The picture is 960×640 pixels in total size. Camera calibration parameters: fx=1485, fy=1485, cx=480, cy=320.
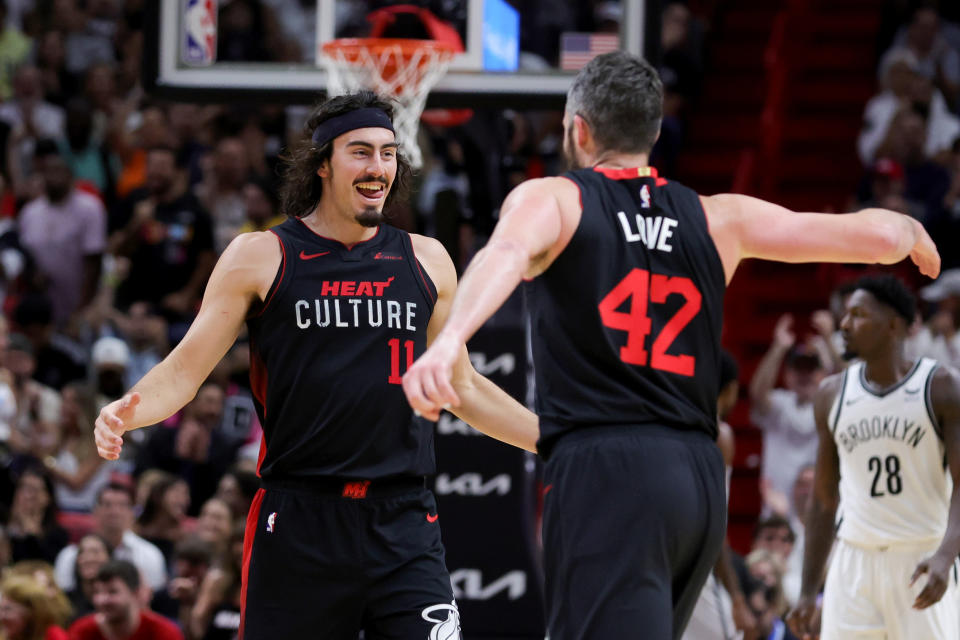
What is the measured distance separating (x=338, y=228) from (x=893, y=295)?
320cm

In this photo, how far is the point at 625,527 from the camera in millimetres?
4129

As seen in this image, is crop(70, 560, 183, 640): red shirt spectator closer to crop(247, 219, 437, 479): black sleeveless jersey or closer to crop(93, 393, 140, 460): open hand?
crop(247, 219, 437, 479): black sleeveless jersey

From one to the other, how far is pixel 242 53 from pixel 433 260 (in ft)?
29.5

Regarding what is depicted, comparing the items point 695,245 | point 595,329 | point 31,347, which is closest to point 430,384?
point 595,329

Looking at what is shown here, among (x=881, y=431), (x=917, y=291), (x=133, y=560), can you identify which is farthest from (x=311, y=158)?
(x=917, y=291)

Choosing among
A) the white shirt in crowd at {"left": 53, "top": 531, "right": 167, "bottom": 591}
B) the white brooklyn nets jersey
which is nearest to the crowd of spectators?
the white brooklyn nets jersey

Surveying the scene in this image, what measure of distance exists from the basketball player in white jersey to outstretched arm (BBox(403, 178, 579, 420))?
3489 mm

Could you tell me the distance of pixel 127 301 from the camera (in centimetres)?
1302

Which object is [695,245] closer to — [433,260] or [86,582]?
[433,260]

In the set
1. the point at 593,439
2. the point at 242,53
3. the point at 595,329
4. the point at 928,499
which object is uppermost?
the point at 242,53

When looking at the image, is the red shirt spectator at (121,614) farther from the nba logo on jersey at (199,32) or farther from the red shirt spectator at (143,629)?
the nba logo on jersey at (199,32)

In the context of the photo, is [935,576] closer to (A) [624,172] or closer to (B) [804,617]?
(B) [804,617]

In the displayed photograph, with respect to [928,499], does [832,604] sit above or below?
below

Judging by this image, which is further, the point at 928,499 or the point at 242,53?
the point at 242,53
